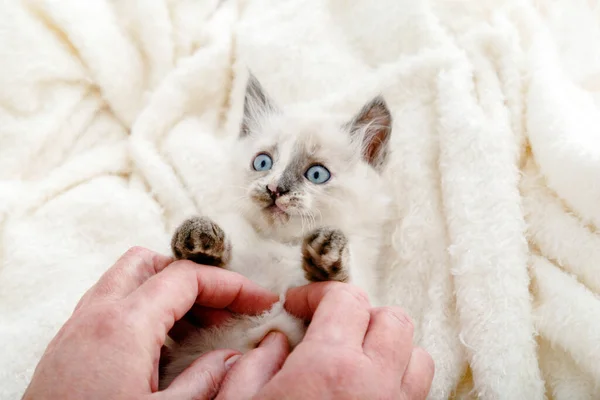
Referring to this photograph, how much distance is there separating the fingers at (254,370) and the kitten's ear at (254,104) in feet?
2.47

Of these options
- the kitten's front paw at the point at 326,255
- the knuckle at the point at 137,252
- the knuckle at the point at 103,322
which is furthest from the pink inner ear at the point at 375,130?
the knuckle at the point at 103,322

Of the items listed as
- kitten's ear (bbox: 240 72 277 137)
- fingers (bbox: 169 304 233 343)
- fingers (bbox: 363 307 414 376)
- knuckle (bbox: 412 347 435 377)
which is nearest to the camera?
fingers (bbox: 363 307 414 376)

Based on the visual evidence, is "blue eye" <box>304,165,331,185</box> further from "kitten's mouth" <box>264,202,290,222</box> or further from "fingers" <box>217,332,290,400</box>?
"fingers" <box>217,332,290,400</box>

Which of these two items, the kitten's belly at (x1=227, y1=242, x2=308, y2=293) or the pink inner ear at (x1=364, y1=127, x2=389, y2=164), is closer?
the kitten's belly at (x1=227, y1=242, x2=308, y2=293)

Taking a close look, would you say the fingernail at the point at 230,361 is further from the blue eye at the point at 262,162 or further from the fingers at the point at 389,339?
the blue eye at the point at 262,162

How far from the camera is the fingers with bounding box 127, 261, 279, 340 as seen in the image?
79 cm

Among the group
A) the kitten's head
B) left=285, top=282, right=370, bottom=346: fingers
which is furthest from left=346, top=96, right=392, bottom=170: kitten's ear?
left=285, top=282, right=370, bottom=346: fingers

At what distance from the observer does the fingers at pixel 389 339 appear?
79 centimetres

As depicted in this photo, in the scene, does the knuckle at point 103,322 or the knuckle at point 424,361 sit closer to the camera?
the knuckle at point 103,322

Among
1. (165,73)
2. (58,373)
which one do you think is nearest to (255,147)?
(165,73)

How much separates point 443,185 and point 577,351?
1.62ft

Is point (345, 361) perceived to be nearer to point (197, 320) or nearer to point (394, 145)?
point (197, 320)

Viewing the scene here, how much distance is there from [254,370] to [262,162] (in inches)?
25.5

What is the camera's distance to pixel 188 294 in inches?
33.9
